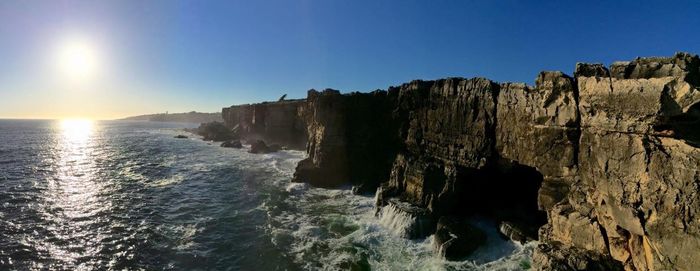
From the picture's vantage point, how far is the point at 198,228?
25.8 m

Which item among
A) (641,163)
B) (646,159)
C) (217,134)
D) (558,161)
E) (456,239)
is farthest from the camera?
(217,134)

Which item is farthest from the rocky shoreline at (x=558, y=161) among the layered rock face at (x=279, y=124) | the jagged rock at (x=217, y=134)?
the jagged rock at (x=217, y=134)

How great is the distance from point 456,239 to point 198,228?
18628 millimetres

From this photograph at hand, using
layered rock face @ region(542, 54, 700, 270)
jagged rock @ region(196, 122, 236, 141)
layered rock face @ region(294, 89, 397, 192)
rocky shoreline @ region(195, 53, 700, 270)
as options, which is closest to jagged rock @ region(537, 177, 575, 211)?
rocky shoreline @ region(195, 53, 700, 270)

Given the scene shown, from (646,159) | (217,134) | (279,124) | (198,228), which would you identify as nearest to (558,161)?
(646,159)

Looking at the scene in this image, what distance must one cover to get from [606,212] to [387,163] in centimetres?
2308

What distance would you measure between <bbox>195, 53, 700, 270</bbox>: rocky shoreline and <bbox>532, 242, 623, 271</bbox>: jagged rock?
5cm

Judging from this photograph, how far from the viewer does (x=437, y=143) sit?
30.0 metres

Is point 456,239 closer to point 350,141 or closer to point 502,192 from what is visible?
point 502,192

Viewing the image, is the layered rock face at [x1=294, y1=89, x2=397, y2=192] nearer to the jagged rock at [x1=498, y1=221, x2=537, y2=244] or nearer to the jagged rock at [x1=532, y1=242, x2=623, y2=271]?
the jagged rock at [x1=498, y1=221, x2=537, y2=244]

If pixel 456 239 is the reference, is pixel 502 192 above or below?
above

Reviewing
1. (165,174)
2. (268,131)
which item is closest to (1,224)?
(165,174)

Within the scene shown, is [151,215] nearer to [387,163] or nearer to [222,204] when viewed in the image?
[222,204]

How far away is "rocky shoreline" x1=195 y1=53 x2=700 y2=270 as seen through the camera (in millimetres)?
12445
